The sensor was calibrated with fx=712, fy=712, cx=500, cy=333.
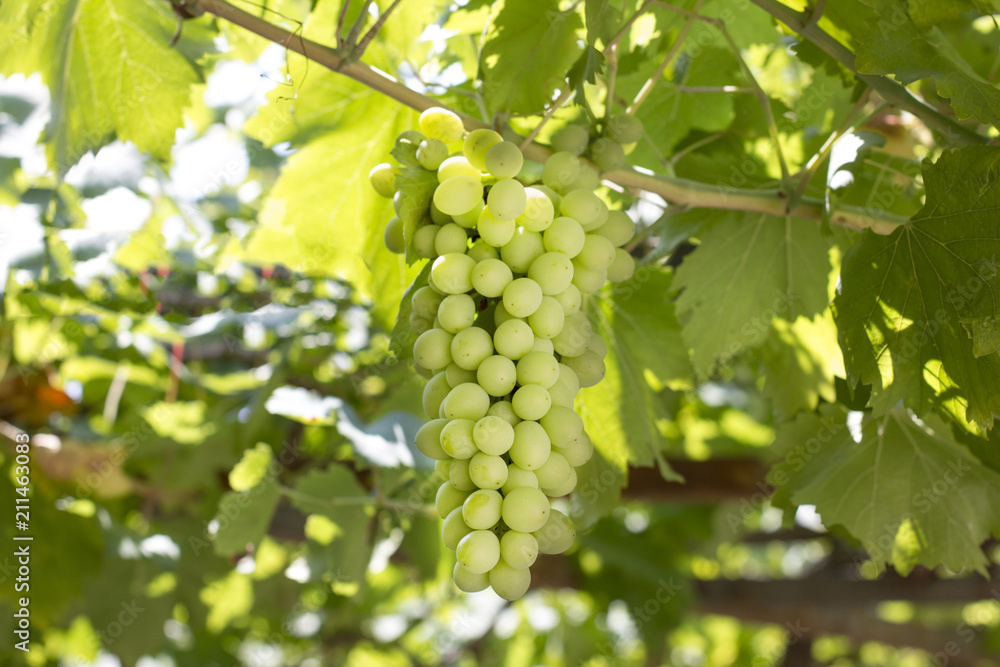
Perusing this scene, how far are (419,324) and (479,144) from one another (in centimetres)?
16

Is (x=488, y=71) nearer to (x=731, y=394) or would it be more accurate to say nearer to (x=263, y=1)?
(x=263, y=1)

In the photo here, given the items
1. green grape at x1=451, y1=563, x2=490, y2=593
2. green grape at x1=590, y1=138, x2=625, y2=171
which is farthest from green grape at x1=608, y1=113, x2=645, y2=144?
green grape at x1=451, y1=563, x2=490, y2=593

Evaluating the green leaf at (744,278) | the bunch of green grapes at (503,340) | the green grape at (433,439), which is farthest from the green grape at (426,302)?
the green leaf at (744,278)

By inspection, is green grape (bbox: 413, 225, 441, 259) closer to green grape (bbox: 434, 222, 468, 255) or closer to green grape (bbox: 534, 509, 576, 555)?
green grape (bbox: 434, 222, 468, 255)

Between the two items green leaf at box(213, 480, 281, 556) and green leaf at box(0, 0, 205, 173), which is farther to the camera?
green leaf at box(213, 480, 281, 556)

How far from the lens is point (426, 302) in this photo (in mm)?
597

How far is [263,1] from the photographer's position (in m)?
0.88

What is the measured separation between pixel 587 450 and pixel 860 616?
7.79 ft

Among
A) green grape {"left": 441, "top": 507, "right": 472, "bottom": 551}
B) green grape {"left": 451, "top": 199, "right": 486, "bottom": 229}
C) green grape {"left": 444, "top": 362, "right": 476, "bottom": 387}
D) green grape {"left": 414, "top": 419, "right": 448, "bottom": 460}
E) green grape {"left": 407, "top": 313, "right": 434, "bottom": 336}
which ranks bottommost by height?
green grape {"left": 441, "top": 507, "right": 472, "bottom": 551}

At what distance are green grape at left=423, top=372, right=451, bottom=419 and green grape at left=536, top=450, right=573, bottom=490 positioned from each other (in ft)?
0.31

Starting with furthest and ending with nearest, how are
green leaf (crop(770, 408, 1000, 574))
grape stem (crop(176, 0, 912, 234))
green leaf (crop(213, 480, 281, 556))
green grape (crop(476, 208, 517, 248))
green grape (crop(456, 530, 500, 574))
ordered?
green leaf (crop(213, 480, 281, 556)) → green leaf (crop(770, 408, 1000, 574)) → grape stem (crop(176, 0, 912, 234)) → green grape (crop(476, 208, 517, 248)) → green grape (crop(456, 530, 500, 574))

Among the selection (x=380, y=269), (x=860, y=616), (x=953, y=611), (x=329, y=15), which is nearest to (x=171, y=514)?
(x=380, y=269)

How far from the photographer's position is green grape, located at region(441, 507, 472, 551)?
51cm

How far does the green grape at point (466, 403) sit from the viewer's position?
53 cm
